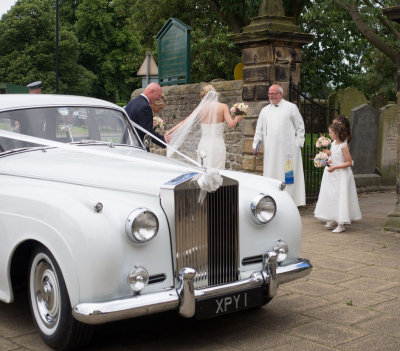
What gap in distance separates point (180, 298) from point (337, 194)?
17.2ft

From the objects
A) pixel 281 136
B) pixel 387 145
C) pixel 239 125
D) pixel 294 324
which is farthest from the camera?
pixel 387 145

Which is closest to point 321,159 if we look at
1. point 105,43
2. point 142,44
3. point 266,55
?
point 266,55

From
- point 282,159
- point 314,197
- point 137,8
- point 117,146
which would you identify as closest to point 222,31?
point 137,8

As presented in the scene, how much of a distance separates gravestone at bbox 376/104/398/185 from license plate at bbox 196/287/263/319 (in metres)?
10.5

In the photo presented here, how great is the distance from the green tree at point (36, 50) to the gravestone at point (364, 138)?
35603mm

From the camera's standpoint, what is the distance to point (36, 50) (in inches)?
1865

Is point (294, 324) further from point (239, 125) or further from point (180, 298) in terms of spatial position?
point (239, 125)

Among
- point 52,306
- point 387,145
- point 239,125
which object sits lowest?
point 52,306

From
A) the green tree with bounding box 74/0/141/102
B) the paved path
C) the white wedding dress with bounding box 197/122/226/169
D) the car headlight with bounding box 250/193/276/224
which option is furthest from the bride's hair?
the green tree with bounding box 74/0/141/102

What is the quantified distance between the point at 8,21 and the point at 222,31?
29.3 m

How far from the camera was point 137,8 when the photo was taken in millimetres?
26125

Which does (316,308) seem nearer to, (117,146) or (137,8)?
(117,146)

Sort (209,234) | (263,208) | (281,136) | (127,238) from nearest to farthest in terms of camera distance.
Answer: (127,238), (209,234), (263,208), (281,136)

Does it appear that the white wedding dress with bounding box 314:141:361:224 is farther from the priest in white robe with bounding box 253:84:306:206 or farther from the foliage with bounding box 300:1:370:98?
the foliage with bounding box 300:1:370:98
